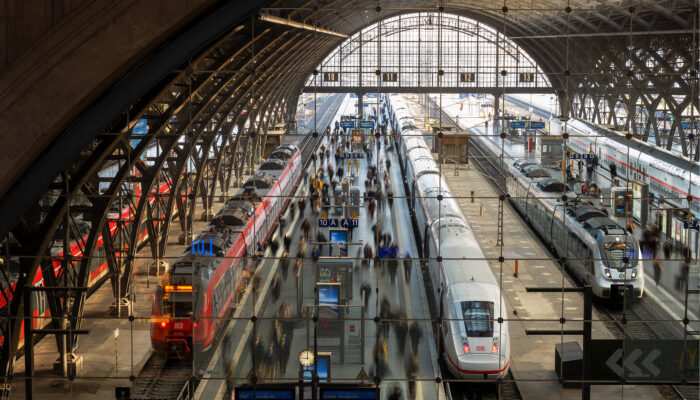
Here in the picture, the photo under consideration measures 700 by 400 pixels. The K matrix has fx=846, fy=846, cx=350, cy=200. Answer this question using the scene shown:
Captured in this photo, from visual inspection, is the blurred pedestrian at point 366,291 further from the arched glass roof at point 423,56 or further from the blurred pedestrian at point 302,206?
the arched glass roof at point 423,56

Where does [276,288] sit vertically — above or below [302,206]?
below

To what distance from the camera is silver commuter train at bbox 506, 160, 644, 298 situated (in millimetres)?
16047

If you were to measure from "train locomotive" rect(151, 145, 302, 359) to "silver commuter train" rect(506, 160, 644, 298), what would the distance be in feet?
14.6

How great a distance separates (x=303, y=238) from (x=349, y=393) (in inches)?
134

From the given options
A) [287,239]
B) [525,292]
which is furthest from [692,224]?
[287,239]

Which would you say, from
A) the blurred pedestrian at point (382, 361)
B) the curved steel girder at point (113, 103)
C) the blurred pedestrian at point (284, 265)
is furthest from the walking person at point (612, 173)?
the curved steel girder at point (113, 103)

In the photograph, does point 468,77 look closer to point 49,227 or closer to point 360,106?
point 360,106

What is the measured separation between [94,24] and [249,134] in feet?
16.8

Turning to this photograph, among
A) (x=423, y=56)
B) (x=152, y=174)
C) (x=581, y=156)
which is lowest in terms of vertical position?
(x=152, y=174)

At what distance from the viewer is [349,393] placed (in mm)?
13789

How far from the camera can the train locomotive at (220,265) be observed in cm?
1525

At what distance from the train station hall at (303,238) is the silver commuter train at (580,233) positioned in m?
0.10

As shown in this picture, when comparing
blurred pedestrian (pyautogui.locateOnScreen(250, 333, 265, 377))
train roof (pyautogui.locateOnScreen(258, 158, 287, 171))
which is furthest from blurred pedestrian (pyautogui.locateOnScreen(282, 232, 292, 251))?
blurred pedestrian (pyautogui.locateOnScreen(250, 333, 265, 377))

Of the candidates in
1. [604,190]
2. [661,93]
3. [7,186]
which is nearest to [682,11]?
[661,93]
